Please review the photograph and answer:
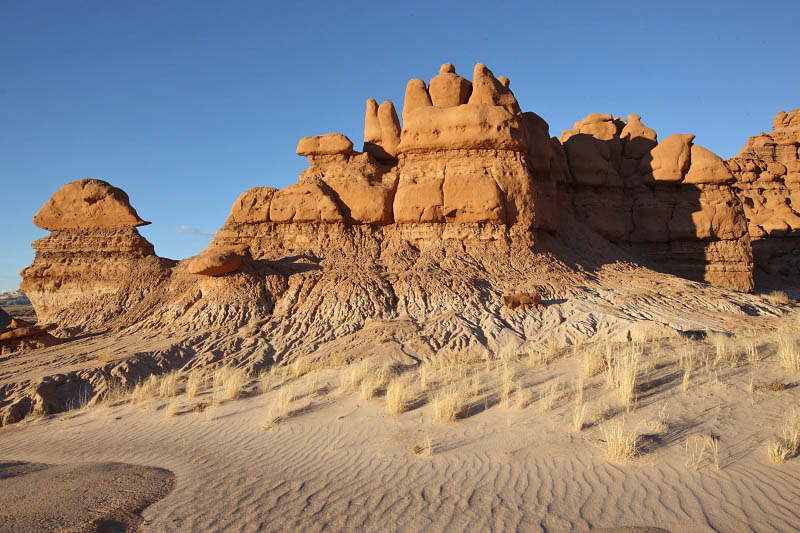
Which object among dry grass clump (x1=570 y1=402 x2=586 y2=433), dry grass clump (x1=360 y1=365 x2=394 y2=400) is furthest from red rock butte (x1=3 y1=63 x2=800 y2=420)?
dry grass clump (x1=570 y1=402 x2=586 y2=433)

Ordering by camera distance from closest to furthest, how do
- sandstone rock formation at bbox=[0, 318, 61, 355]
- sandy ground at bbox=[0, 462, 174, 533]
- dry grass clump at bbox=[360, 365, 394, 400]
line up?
sandy ground at bbox=[0, 462, 174, 533]
dry grass clump at bbox=[360, 365, 394, 400]
sandstone rock formation at bbox=[0, 318, 61, 355]

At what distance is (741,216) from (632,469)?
71.6 feet

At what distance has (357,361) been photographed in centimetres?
1218

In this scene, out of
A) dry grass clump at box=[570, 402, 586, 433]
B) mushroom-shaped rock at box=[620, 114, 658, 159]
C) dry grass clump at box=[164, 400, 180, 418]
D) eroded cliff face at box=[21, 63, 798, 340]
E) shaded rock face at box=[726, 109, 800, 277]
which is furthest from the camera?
shaded rock face at box=[726, 109, 800, 277]

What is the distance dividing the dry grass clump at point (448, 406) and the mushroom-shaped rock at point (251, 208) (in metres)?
12.9

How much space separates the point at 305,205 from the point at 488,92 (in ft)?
26.0

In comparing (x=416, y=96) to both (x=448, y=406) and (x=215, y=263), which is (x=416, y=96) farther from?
(x=448, y=406)

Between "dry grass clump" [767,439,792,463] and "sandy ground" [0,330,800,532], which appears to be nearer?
"sandy ground" [0,330,800,532]

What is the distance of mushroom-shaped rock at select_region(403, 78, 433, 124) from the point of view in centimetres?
1930

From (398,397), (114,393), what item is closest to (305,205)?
(114,393)

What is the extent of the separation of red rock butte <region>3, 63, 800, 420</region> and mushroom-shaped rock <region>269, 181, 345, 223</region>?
46mm

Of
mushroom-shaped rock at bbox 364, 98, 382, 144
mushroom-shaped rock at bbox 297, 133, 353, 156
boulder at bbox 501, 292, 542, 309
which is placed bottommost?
boulder at bbox 501, 292, 542, 309

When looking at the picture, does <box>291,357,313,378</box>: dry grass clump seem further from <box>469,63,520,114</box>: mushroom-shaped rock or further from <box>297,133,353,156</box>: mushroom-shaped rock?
<box>469,63,520,114</box>: mushroom-shaped rock

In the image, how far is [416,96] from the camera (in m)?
19.3
